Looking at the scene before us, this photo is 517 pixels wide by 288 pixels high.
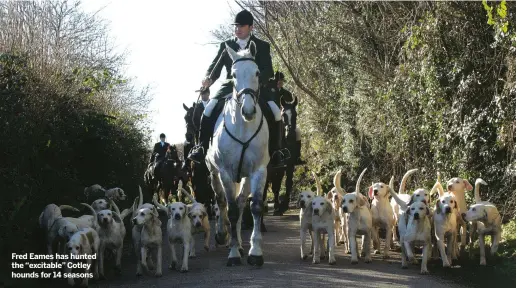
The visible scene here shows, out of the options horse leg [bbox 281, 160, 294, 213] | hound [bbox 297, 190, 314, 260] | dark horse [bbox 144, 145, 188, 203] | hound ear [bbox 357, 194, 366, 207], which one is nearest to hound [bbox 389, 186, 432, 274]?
hound ear [bbox 357, 194, 366, 207]

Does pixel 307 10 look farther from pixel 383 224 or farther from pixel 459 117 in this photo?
pixel 383 224

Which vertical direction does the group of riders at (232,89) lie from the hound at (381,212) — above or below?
above

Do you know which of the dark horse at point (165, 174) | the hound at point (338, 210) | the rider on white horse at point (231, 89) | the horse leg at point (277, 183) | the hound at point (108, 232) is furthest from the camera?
the dark horse at point (165, 174)

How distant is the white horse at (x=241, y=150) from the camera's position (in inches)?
416

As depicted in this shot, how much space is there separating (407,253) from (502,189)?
2.79 metres

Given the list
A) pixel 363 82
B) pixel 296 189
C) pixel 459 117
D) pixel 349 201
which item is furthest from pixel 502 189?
pixel 296 189

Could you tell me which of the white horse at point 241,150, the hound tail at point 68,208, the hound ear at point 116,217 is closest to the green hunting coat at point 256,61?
the white horse at point 241,150

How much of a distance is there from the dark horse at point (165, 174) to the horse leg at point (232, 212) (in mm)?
10164

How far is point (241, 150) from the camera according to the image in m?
10.9

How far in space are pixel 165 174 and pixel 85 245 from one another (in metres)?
11.5

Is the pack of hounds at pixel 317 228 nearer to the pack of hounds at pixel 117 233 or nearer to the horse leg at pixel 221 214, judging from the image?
the pack of hounds at pixel 117 233

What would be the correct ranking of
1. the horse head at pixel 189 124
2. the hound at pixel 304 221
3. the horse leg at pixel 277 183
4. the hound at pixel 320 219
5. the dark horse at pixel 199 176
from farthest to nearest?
1. the horse leg at pixel 277 183
2. the dark horse at pixel 199 176
3. the horse head at pixel 189 124
4. the hound at pixel 304 221
5. the hound at pixel 320 219

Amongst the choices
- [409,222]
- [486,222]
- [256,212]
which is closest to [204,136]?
[256,212]

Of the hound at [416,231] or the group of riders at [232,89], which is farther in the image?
the group of riders at [232,89]
